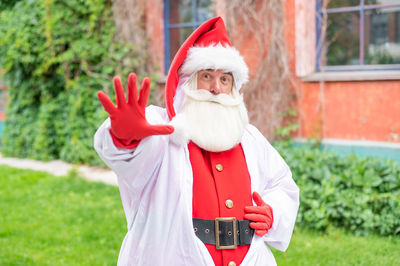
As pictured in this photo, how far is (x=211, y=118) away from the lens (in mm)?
2225

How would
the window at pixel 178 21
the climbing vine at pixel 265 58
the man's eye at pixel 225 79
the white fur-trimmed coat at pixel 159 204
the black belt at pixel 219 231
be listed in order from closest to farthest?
the white fur-trimmed coat at pixel 159 204
the black belt at pixel 219 231
the man's eye at pixel 225 79
the climbing vine at pixel 265 58
the window at pixel 178 21

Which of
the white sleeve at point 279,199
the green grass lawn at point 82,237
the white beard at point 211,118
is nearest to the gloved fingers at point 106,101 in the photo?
the white beard at point 211,118

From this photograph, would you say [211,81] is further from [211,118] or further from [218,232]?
[218,232]

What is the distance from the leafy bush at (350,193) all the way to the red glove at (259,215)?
2.23 meters

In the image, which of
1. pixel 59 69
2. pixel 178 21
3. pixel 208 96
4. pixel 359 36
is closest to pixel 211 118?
pixel 208 96

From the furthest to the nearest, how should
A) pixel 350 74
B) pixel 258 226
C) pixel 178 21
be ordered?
pixel 178 21 → pixel 350 74 → pixel 258 226

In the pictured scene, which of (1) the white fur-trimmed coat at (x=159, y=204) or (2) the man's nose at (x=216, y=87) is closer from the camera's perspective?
(1) the white fur-trimmed coat at (x=159, y=204)

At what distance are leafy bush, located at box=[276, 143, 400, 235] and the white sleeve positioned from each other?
2.02m

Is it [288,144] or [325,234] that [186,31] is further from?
[325,234]

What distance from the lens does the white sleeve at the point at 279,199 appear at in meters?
2.33

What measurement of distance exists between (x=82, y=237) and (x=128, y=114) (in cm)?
292

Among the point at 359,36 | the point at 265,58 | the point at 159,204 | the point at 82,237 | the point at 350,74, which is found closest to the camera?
the point at 159,204

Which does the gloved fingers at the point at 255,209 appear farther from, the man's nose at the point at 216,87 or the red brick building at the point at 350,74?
the red brick building at the point at 350,74

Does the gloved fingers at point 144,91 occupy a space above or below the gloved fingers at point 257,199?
above
